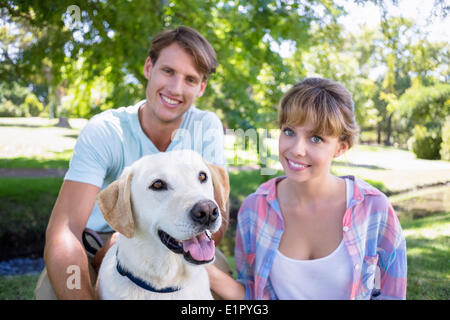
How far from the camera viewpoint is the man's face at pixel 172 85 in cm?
252

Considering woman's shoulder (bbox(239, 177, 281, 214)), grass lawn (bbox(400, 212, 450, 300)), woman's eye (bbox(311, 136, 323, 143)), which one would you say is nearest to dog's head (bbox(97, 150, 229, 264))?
woman's shoulder (bbox(239, 177, 281, 214))

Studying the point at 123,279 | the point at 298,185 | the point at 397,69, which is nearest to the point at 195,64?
the point at 298,185

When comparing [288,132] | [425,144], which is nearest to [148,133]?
[288,132]

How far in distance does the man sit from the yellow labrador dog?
0.45m

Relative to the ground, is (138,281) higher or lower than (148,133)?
lower

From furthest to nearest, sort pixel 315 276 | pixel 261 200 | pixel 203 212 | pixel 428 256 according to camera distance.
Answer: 1. pixel 428 256
2. pixel 261 200
3. pixel 315 276
4. pixel 203 212

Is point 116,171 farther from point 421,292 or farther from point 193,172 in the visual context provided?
point 421,292

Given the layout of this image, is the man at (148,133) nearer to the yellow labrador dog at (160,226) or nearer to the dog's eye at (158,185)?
the yellow labrador dog at (160,226)

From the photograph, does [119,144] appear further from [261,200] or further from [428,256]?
[428,256]

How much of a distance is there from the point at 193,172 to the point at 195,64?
103 centimetres

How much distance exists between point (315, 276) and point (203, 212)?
96cm

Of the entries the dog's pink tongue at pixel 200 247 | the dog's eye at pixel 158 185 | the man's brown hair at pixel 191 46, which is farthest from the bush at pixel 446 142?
the dog's eye at pixel 158 185

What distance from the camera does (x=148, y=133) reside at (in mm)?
2557

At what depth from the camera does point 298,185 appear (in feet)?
7.63
